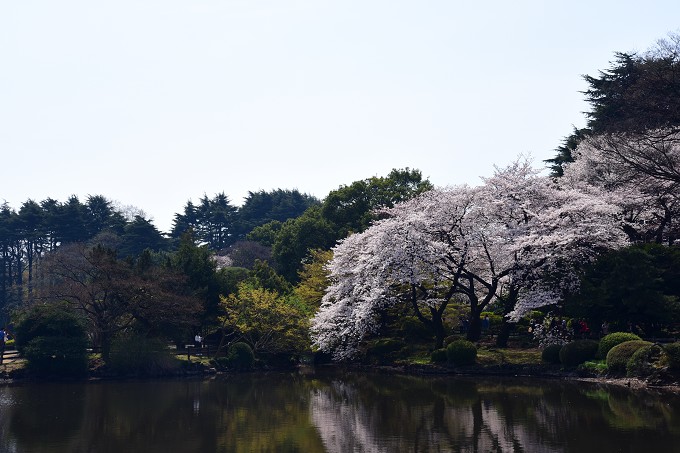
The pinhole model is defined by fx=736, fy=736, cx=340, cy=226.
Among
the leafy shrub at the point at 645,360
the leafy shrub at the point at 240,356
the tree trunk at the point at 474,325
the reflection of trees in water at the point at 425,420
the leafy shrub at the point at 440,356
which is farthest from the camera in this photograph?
the leafy shrub at the point at 240,356

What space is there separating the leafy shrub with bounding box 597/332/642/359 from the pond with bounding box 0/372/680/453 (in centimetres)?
268

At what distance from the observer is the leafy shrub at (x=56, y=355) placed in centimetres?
3772

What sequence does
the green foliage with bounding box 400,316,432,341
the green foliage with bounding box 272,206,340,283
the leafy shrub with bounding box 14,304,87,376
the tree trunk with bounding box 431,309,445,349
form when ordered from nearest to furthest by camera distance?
1. the leafy shrub with bounding box 14,304,87,376
2. the tree trunk with bounding box 431,309,445,349
3. the green foliage with bounding box 400,316,432,341
4. the green foliage with bounding box 272,206,340,283

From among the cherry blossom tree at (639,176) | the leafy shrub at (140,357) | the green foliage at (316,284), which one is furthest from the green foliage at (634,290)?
the leafy shrub at (140,357)

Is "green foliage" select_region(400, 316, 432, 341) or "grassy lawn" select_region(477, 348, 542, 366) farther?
"green foliage" select_region(400, 316, 432, 341)

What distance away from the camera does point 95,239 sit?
274 feet

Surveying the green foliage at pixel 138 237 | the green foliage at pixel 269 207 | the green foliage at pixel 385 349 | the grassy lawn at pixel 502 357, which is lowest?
the grassy lawn at pixel 502 357

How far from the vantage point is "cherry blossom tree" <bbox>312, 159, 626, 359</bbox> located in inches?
1453

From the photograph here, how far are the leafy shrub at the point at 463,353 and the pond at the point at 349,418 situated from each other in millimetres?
2561

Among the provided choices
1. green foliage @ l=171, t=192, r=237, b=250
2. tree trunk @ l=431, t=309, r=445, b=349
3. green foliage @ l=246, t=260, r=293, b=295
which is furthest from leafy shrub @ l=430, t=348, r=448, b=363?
green foliage @ l=171, t=192, r=237, b=250

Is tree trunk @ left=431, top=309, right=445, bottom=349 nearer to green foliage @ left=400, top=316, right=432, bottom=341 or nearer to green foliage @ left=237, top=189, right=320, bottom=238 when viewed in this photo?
green foliage @ left=400, top=316, right=432, bottom=341

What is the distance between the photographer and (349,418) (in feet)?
79.2

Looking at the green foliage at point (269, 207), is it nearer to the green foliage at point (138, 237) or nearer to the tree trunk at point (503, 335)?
the green foliage at point (138, 237)

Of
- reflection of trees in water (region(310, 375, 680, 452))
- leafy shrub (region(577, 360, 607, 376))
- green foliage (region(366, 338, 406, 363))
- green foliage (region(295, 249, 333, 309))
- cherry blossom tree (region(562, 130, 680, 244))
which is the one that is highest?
cherry blossom tree (region(562, 130, 680, 244))
